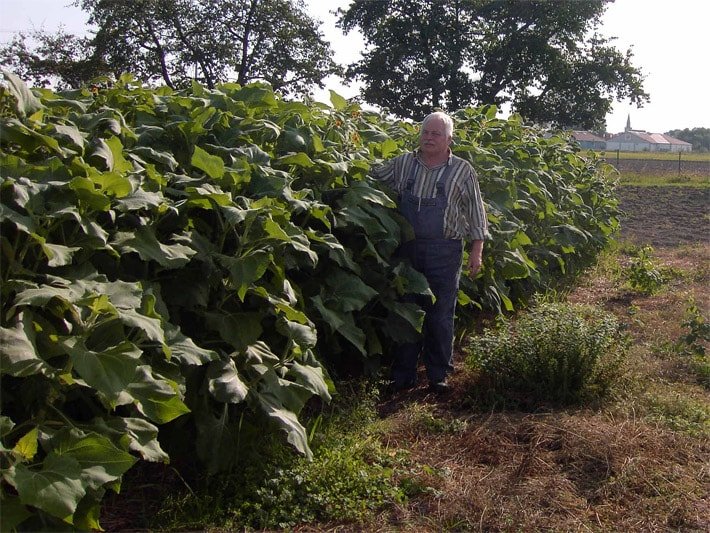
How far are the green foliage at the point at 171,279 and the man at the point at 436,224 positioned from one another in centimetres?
18

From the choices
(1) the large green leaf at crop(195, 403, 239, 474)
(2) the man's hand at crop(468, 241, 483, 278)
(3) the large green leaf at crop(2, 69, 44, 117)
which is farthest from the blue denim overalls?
(3) the large green leaf at crop(2, 69, 44, 117)

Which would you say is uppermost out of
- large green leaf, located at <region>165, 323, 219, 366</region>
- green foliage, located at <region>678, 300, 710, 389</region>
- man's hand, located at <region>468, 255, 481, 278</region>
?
man's hand, located at <region>468, 255, 481, 278</region>

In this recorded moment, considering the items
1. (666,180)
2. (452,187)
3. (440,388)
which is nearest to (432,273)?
(452,187)

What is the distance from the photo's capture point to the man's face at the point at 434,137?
188 inches

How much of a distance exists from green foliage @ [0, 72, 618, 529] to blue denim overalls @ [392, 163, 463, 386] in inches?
6.2

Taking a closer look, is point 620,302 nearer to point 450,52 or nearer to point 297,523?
point 297,523

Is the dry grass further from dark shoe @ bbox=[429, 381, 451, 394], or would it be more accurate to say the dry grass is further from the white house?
the white house

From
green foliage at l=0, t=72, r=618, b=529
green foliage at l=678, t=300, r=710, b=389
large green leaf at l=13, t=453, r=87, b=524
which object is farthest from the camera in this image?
green foliage at l=678, t=300, r=710, b=389

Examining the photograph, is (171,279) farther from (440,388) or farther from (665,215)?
(665,215)

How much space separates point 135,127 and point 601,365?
2.90 m

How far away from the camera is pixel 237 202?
11.7 feet

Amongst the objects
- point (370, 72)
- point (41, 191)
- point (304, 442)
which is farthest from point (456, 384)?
point (370, 72)

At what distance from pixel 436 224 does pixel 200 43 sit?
1020 inches

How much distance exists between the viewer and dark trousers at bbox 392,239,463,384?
16.0ft
